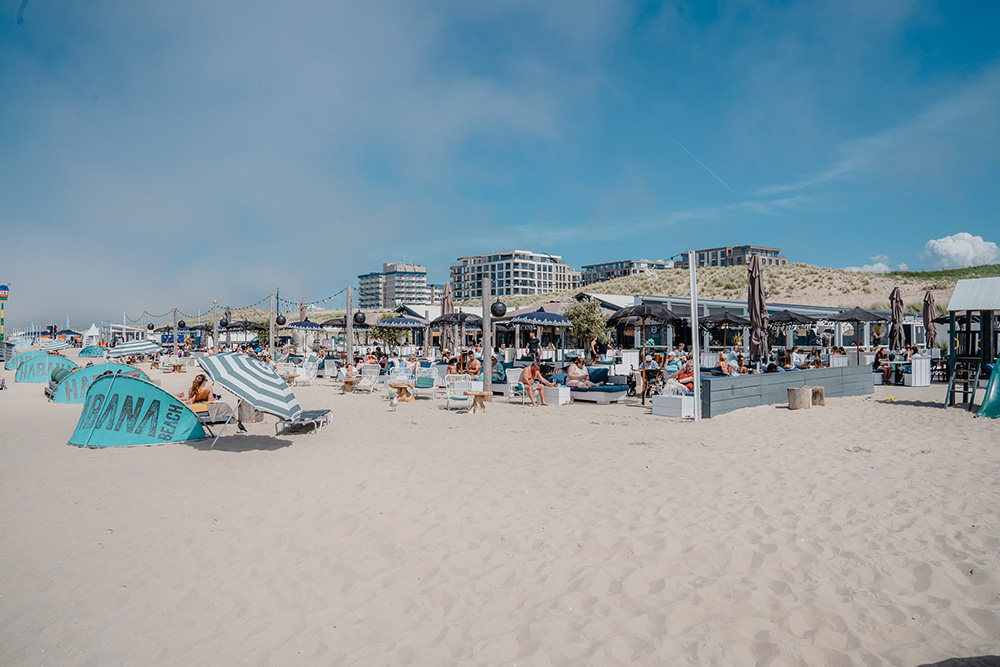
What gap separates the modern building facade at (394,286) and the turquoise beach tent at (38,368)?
5849 inches

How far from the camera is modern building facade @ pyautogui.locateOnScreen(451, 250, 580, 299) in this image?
140 metres

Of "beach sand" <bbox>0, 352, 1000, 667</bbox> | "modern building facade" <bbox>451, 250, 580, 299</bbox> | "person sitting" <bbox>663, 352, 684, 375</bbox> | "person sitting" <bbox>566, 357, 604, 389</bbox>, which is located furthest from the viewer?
"modern building facade" <bbox>451, 250, 580, 299</bbox>

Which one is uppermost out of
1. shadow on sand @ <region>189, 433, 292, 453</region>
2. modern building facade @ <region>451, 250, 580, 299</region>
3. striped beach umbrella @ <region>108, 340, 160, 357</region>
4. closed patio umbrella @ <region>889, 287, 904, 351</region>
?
modern building facade @ <region>451, 250, 580, 299</region>

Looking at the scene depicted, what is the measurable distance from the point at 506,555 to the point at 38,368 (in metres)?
21.4

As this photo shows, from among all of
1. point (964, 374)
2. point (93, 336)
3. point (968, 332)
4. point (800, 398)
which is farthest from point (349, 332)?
point (93, 336)

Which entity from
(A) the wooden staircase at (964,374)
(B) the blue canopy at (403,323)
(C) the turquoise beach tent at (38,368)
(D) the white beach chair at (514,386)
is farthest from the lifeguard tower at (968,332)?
(C) the turquoise beach tent at (38,368)

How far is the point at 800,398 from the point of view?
32.8ft

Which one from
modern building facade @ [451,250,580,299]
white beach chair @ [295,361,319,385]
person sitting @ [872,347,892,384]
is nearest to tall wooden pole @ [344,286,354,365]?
white beach chair @ [295,361,319,385]

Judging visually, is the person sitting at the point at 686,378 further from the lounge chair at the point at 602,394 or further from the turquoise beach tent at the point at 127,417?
the turquoise beach tent at the point at 127,417

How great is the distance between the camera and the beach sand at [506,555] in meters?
2.79

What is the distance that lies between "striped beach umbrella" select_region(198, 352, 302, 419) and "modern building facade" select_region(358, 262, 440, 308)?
161561 millimetres

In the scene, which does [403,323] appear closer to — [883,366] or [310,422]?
[310,422]

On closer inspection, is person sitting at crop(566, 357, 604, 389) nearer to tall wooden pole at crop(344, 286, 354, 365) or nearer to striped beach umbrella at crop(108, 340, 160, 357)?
tall wooden pole at crop(344, 286, 354, 365)

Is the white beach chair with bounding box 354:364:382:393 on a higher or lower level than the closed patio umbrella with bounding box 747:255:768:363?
lower
